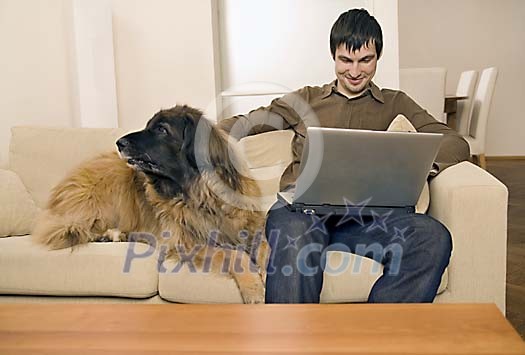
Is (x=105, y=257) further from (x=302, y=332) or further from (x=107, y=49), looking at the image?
(x=107, y=49)

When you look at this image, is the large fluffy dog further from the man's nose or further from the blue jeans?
the man's nose

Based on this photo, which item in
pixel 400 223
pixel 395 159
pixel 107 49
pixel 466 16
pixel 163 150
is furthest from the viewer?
pixel 466 16

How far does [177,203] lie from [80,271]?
14.3 inches

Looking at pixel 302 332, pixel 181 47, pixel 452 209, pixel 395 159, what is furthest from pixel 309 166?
pixel 181 47

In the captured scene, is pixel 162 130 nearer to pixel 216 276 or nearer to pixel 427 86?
pixel 216 276

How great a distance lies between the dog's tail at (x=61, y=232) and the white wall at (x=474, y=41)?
5490 millimetres

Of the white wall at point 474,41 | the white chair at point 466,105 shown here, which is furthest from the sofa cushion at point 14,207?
the white wall at point 474,41

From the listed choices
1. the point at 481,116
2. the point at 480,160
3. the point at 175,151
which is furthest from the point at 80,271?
the point at 481,116

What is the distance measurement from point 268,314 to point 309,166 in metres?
0.53

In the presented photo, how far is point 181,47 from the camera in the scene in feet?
10.1

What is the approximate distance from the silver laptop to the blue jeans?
55mm

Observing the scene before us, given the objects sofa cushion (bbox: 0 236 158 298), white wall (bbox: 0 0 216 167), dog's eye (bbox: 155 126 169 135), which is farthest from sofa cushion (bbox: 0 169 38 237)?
white wall (bbox: 0 0 216 167)

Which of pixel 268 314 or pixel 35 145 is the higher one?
pixel 35 145

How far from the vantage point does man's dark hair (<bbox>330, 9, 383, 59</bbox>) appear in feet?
6.85
